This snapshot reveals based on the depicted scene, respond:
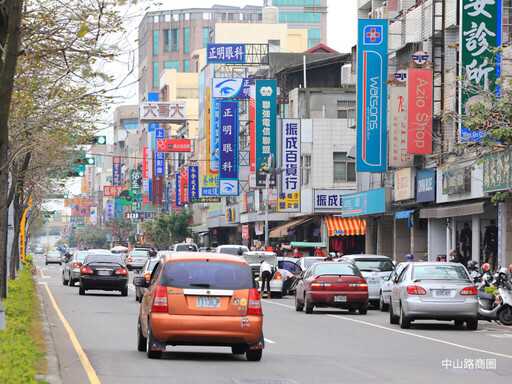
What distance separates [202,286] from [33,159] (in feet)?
59.2

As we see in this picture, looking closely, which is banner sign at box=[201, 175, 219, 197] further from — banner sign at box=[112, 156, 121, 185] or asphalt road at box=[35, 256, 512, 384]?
banner sign at box=[112, 156, 121, 185]

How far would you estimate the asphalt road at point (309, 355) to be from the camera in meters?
13.4

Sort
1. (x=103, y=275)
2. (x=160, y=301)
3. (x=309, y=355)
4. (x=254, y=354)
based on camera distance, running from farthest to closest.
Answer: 1. (x=103, y=275)
2. (x=309, y=355)
3. (x=254, y=354)
4. (x=160, y=301)

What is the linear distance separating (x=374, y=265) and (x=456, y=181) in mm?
6531

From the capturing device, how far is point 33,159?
3167 centimetres

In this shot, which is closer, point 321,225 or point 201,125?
point 321,225

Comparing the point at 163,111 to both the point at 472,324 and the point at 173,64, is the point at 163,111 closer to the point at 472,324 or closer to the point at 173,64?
the point at 173,64

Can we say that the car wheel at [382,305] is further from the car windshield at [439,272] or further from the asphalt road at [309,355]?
the car windshield at [439,272]

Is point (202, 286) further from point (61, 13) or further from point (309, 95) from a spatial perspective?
point (309, 95)

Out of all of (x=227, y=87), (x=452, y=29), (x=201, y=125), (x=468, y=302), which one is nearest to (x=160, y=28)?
(x=201, y=125)

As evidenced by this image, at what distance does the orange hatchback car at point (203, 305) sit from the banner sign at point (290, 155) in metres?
44.1

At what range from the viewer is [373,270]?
105 ft

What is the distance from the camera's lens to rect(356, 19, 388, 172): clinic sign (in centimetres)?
4341

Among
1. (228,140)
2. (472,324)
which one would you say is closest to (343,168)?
(228,140)
